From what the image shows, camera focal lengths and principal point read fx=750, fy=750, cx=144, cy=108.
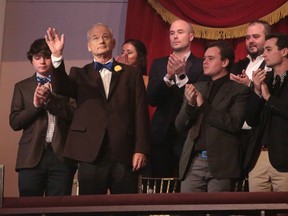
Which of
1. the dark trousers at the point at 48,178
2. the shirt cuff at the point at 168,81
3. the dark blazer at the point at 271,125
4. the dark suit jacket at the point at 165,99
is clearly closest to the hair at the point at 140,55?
the dark suit jacket at the point at 165,99

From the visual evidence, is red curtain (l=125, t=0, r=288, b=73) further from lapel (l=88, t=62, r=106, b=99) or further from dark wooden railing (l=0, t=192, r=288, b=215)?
dark wooden railing (l=0, t=192, r=288, b=215)

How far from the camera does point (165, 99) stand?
5043mm

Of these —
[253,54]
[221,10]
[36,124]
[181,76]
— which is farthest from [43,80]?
[221,10]

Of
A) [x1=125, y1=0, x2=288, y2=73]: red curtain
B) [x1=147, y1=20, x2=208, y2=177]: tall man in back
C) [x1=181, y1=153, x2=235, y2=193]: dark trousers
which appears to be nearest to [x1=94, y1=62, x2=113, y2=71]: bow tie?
[x1=147, y1=20, x2=208, y2=177]: tall man in back

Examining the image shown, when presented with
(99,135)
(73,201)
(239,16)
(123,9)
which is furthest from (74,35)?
(73,201)

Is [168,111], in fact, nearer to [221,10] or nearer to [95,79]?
[95,79]

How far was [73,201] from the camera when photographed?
3807 millimetres

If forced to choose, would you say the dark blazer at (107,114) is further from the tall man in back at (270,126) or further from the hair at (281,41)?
the hair at (281,41)

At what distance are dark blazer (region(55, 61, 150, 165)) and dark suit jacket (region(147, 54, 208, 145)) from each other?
1.34ft

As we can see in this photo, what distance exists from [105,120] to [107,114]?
4 cm

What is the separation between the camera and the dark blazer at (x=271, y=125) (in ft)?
14.0

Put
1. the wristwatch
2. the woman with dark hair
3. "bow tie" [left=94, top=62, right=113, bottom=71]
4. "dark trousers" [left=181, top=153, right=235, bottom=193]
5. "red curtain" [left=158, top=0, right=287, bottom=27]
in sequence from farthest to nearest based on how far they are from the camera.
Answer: "red curtain" [left=158, top=0, right=287, bottom=27] < the woman with dark hair < the wristwatch < "bow tie" [left=94, top=62, right=113, bottom=71] < "dark trousers" [left=181, top=153, right=235, bottom=193]

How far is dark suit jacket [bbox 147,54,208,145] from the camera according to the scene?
4965mm

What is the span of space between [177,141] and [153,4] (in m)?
1.70
